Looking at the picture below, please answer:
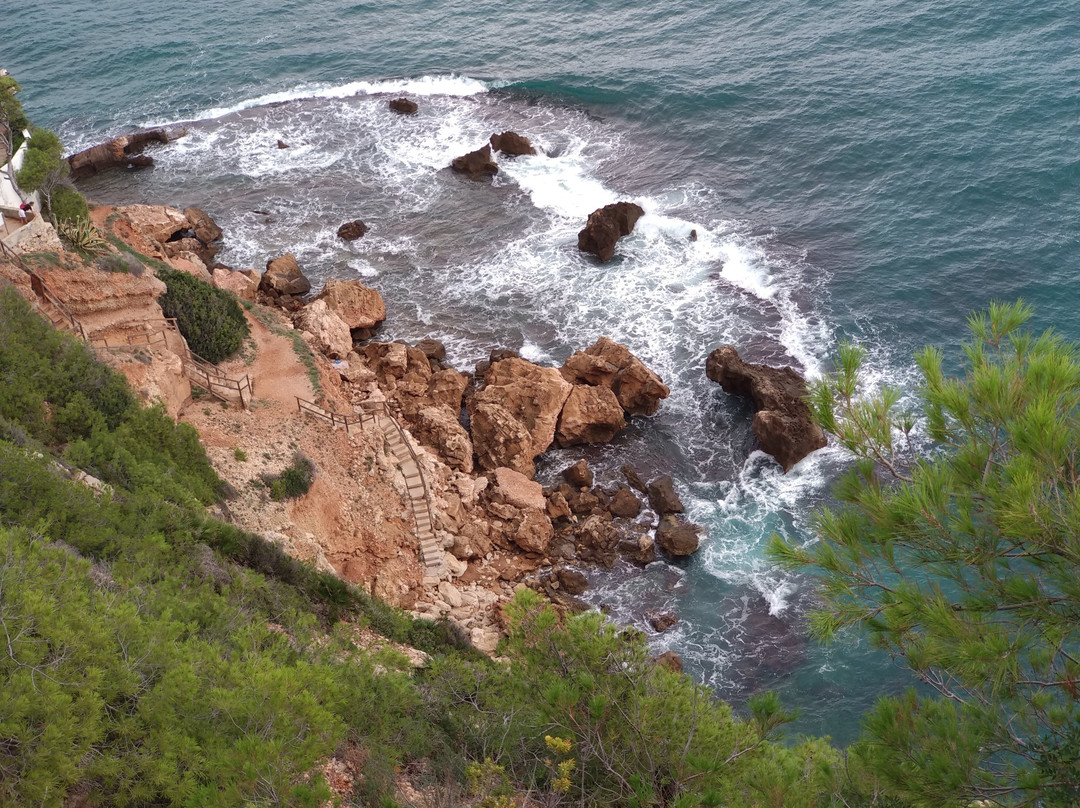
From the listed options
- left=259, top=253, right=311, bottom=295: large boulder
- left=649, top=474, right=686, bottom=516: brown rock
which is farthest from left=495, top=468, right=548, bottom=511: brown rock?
left=259, top=253, right=311, bottom=295: large boulder

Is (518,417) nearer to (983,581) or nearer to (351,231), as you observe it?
(351,231)

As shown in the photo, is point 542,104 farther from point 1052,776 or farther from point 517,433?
point 1052,776

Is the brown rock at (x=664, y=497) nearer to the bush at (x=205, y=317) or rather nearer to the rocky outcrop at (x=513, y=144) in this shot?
the bush at (x=205, y=317)

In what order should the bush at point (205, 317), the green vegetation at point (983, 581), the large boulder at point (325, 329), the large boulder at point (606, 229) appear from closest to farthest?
the green vegetation at point (983, 581), the bush at point (205, 317), the large boulder at point (325, 329), the large boulder at point (606, 229)

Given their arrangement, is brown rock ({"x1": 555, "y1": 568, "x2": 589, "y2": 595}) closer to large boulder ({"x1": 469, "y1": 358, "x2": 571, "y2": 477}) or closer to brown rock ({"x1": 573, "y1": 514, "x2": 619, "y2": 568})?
brown rock ({"x1": 573, "y1": 514, "x2": 619, "y2": 568})

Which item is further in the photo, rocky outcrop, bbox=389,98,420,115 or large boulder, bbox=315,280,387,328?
rocky outcrop, bbox=389,98,420,115

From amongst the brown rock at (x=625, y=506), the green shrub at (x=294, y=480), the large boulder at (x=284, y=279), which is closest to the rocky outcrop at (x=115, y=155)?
the large boulder at (x=284, y=279)
